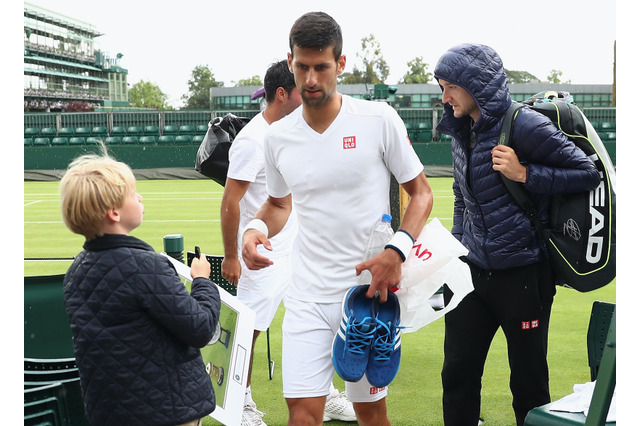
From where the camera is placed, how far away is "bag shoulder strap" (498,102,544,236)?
3527mm

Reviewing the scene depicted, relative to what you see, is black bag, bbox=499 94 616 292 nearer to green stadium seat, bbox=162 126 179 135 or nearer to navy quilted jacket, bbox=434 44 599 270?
navy quilted jacket, bbox=434 44 599 270

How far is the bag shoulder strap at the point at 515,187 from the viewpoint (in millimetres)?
3527

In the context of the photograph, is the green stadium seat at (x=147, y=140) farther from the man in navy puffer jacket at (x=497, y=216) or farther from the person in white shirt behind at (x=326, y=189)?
the person in white shirt behind at (x=326, y=189)

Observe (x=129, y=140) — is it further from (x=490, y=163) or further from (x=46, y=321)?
(x=490, y=163)

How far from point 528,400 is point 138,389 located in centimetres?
204

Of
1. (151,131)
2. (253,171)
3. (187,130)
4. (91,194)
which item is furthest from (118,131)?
(91,194)

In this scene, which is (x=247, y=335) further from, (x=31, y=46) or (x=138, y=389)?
(x=31, y=46)

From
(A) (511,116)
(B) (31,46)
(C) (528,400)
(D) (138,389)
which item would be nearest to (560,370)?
(C) (528,400)

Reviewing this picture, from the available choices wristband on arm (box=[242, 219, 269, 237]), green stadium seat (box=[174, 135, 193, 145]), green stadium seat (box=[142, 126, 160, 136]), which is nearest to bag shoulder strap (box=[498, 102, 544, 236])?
wristband on arm (box=[242, 219, 269, 237])

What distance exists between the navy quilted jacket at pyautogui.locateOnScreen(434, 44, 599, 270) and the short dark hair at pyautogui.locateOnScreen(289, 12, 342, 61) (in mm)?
676

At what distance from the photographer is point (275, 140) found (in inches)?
132

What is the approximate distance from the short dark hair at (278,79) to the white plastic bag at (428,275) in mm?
1625

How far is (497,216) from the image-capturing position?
363 cm
